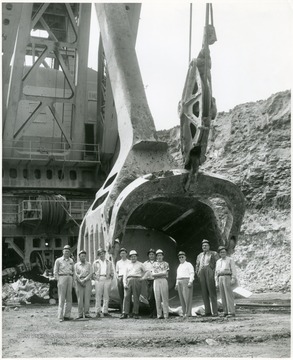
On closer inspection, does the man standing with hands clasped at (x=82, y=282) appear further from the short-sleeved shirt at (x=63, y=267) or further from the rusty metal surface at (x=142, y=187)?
the rusty metal surface at (x=142, y=187)

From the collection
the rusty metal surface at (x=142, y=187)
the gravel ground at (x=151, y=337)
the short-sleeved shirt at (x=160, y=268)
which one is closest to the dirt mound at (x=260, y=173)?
the rusty metal surface at (x=142, y=187)

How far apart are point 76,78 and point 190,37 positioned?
692cm

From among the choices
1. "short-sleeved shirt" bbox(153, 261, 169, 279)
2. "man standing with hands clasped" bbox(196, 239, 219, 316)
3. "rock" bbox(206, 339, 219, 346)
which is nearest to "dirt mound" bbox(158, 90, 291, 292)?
"man standing with hands clasped" bbox(196, 239, 219, 316)

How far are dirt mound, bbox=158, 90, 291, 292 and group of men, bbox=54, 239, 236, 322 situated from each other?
1159cm

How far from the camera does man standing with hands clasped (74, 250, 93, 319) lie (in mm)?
8461

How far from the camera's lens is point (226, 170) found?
92.0 ft

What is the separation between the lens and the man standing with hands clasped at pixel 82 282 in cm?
846

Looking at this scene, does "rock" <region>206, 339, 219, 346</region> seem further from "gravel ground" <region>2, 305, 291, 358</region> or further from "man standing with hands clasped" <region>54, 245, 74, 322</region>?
"man standing with hands clasped" <region>54, 245, 74, 322</region>

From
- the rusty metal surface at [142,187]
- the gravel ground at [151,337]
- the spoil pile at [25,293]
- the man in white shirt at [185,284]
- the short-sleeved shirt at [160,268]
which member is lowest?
the spoil pile at [25,293]

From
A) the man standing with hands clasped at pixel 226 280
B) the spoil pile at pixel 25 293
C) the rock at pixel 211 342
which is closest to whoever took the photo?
the rock at pixel 211 342

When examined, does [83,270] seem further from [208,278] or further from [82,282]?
[208,278]

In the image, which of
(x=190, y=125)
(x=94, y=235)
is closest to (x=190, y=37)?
(x=190, y=125)

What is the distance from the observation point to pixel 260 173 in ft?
86.4

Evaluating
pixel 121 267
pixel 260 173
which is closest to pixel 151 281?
pixel 121 267
